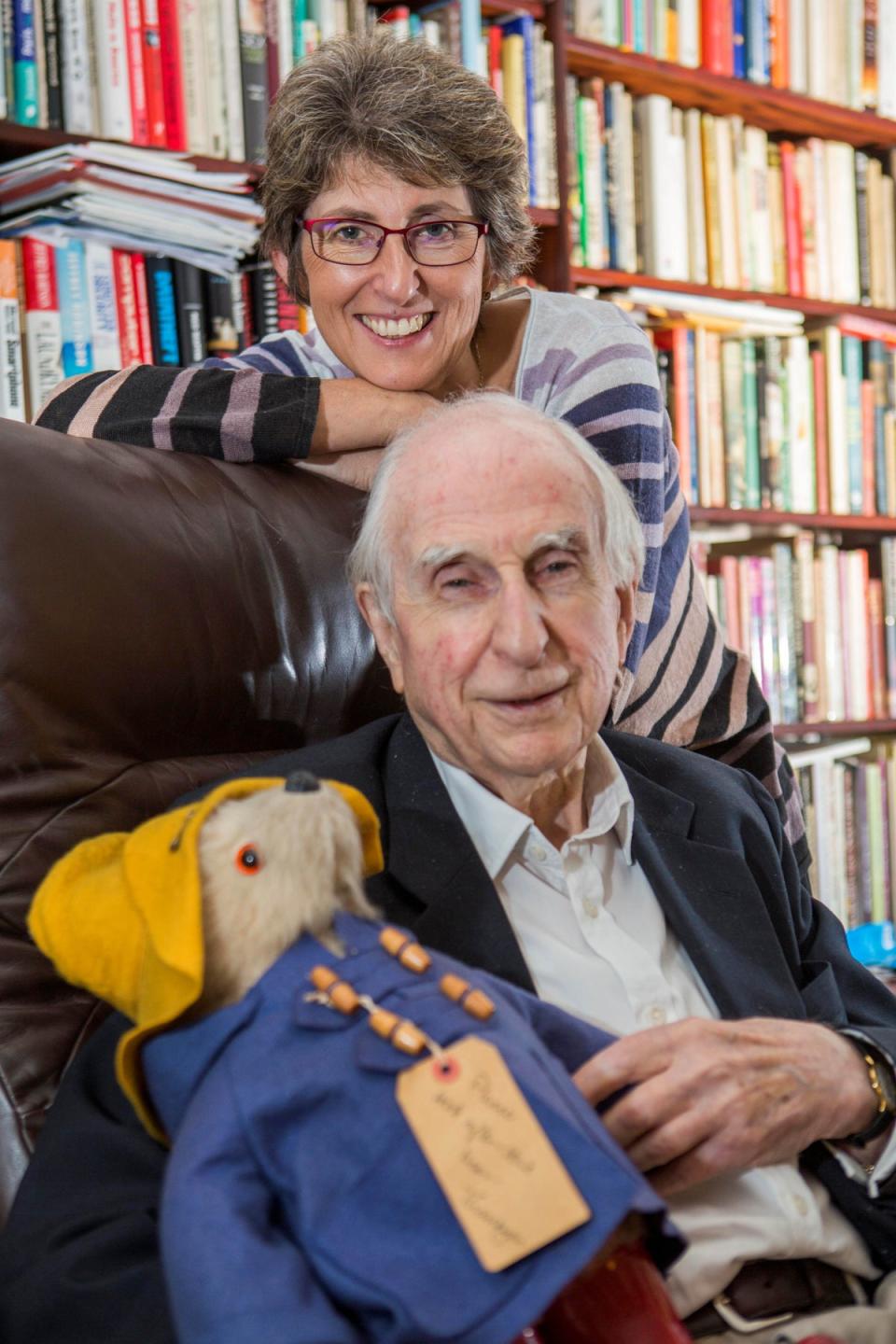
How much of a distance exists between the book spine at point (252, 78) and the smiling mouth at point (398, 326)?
90 cm

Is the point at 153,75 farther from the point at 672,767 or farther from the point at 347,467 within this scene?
the point at 672,767

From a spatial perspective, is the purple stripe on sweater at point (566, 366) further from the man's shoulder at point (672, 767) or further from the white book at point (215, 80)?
the white book at point (215, 80)

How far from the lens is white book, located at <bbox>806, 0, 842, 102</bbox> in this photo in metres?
3.11

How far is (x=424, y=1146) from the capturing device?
2.44 feet

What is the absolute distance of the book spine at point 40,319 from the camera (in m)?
2.17

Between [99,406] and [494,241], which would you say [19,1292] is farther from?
[494,241]

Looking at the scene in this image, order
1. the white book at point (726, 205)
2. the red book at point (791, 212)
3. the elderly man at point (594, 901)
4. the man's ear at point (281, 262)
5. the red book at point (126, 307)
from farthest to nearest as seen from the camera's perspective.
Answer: the red book at point (791, 212) → the white book at point (726, 205) → the red book at point (126, 307) → the man's ear at point (281, 262) → the elderly man at point (594, 901)

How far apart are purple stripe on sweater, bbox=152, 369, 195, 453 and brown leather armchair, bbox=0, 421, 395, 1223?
6 cm

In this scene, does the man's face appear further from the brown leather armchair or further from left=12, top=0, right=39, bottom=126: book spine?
left=12, top=0, right=39, bottom=126: book spine

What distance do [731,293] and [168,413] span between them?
73.1 inches

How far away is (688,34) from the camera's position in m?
2.93

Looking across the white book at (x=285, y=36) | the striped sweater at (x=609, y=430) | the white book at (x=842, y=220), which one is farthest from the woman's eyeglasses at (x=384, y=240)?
the white book at (x=842, y=220)

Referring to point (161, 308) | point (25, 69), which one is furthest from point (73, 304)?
point (25, 69)

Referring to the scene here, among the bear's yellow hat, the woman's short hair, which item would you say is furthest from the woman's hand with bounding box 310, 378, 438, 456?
the bear's yellow hat
